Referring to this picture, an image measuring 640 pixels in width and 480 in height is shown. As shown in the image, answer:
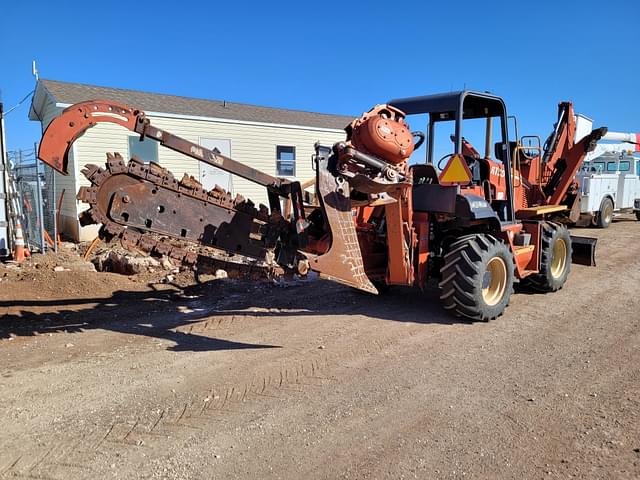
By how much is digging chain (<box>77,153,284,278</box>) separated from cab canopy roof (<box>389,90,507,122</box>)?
2628 millimetres

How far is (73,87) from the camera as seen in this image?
15.1 meters

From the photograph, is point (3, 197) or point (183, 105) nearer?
point (3, 197)

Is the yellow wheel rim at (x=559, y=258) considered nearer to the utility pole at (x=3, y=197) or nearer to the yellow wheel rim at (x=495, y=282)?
the yellow wheel rim at (x=495, y=282)

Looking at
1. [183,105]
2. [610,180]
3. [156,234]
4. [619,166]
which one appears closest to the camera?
[156,234]

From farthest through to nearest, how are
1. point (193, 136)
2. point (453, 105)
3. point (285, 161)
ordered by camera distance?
1. point (285, 161)
2. point (193, 136)
3. point (453, 105)

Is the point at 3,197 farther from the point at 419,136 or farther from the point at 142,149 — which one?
the point at 419,136

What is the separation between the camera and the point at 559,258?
7.92 m

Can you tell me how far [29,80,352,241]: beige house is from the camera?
44.7 feet

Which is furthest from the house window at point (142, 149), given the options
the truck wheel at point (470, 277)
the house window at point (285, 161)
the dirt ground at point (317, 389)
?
the truck wheel at point (470, 277)

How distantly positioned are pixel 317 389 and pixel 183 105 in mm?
14124

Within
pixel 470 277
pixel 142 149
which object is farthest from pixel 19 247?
pixel 470 277

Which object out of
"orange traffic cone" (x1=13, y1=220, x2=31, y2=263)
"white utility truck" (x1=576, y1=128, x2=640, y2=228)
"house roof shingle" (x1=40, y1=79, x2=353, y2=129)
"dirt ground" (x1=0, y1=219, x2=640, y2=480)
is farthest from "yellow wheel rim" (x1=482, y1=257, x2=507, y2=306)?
"house roof shingle" (x1=40, y1=79, x2=353, y2=129)

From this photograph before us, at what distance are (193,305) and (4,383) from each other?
9.69ft

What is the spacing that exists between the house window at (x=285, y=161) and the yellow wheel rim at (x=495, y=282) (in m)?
11.8
